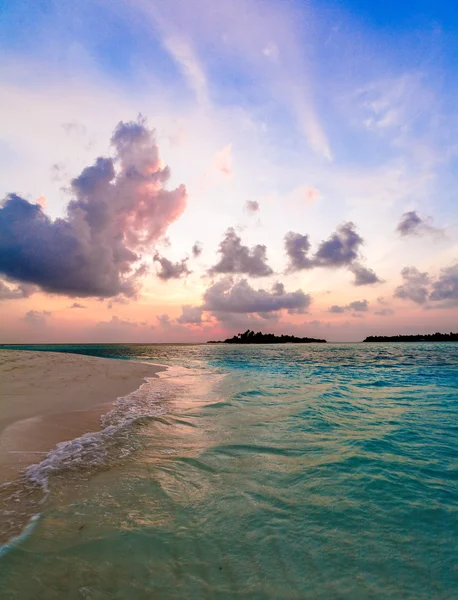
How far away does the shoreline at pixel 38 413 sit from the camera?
5.06 meters

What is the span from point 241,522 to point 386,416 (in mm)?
8602

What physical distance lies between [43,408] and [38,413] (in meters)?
0.65

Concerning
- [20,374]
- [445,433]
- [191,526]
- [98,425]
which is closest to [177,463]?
[191,526]

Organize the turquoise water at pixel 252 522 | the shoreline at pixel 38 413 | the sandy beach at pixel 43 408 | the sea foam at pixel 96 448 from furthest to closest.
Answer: the sandy beach at pixel 43 408
the sea foam at pixel 96 448
the shoreline at pixel 38 413
the turquoise water at pixel 252 522

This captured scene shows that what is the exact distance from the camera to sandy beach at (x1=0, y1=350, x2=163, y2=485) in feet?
21.4

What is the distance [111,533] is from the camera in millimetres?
3709

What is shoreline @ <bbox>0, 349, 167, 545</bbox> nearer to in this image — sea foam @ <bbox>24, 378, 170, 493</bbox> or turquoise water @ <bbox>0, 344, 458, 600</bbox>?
sea foam @ <bbox>24, 378, 170, 493</bbox>

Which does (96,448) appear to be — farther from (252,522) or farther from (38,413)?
(252,522)

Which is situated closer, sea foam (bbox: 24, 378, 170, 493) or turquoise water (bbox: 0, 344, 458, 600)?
turquoise water (bbox: 0, 344, 458, 600)

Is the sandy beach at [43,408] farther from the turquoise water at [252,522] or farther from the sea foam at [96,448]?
the turquoise water at [252,522]

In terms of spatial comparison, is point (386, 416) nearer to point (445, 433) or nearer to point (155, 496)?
point (445, 433)

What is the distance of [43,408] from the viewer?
10.2 meters

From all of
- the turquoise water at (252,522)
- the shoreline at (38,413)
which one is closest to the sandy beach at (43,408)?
the shoreline at (38,413)

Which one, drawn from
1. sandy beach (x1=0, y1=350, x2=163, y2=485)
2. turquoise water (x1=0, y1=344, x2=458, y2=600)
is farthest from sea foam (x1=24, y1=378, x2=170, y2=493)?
sandy beach (x1=0, y1=350, x2=163, y2=485)
